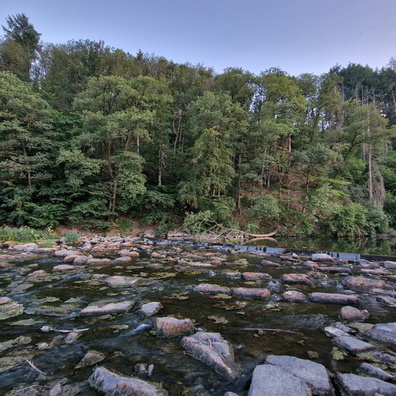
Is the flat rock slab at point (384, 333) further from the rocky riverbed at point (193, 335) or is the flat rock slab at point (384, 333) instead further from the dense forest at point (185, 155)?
the dense forest at point (185, 155)

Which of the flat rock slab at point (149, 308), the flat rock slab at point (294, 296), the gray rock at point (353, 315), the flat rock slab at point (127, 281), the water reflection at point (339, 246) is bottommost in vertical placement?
the water reflection at point (339, 246)

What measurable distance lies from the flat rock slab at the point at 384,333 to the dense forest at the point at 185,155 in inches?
446

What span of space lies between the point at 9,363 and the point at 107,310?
1328 millimetres

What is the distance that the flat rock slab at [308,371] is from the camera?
193cm

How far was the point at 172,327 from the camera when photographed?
2.95 meters

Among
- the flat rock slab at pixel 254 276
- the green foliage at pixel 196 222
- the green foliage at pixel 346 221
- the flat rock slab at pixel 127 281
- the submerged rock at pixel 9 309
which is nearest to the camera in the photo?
the submerged rock at pixel 9 309

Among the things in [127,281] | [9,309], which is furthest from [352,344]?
[9,309]

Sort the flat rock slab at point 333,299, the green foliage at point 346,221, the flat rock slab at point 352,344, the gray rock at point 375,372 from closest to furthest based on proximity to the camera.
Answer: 1. the gray rock at point 375,372
2. the flat rock slab at point 352,344
3. the flat rock slab at point 333,299
4. the green foliage at point 346,221

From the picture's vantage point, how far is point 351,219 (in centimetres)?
1702

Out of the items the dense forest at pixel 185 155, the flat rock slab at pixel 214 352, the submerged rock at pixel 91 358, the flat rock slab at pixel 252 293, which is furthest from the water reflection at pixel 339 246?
the submerged rock at pixel 91 358

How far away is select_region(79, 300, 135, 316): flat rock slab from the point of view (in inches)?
136

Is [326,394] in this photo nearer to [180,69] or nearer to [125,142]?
[125,142]

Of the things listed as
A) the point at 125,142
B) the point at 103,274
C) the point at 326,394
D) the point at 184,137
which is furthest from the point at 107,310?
the point at 184,137

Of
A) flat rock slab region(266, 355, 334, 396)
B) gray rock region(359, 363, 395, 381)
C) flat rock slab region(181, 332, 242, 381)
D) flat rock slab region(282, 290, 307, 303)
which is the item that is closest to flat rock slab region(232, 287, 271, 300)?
flat rock slab region(282, 290, 307, 303)
